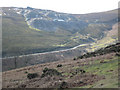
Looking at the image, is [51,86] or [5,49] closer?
[51,86]

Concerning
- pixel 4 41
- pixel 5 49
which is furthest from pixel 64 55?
pixel 4 41

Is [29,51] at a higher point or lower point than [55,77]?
lower

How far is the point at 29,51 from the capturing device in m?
164

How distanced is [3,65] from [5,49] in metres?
47.3

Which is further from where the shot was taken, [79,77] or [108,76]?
[79,77]

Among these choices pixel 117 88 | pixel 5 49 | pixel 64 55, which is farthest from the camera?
pixel 5 49

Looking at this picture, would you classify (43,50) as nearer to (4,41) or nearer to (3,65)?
(4,41)

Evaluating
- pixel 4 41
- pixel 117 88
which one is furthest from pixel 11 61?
pixel 117 88

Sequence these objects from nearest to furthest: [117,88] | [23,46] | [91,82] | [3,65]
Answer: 1. [117,88]
2. [91,82]
3. [3,65]
4. [23,46]

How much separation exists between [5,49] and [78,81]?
5863 inches

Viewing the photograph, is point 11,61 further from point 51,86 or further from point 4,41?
point 51,86

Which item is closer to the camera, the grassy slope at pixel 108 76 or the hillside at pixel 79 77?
the grassy slope at pixel 108 76

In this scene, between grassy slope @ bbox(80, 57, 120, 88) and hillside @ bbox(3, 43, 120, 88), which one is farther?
hillside @ bbox(3, 43, 120, 88)

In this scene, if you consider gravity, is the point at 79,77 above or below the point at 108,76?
below
